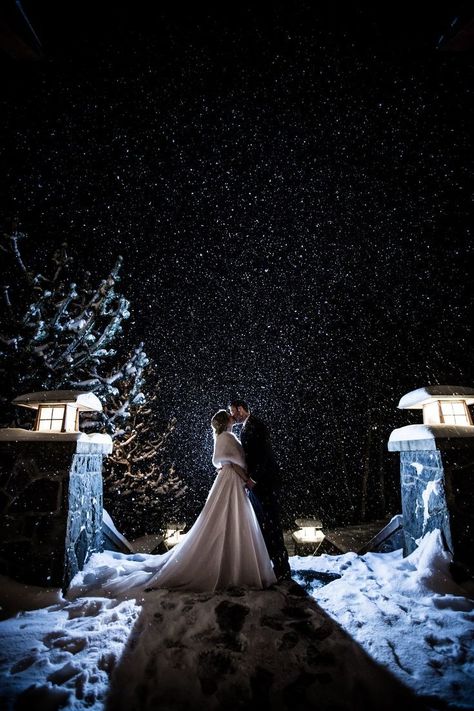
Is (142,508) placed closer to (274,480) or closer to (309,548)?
(309,548)

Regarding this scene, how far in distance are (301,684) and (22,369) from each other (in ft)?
19.8

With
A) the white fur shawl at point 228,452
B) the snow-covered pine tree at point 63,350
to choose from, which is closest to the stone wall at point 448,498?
the white fur shawl at point 228,452

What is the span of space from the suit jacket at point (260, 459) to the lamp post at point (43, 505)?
2.10 metres

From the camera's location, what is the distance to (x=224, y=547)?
3.88 meters

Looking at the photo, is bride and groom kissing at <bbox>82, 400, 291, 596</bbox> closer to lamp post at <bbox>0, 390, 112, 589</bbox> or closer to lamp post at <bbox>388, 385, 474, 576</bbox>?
lamp post at <bbox>0, 390, 112, 589</bbox>

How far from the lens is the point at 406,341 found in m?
12.9

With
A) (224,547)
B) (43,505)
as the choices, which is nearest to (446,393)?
(224,547)

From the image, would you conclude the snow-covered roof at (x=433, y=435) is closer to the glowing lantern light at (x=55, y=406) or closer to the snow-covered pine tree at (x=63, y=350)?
the glowing lantern light at (x=55, y=406)

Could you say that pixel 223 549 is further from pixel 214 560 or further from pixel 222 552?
pixel 214 560

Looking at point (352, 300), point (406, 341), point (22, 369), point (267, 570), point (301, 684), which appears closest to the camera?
point (301, 684)

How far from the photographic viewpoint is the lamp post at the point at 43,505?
342 centimetres

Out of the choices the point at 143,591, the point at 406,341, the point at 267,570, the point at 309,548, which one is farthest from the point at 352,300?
the point at 143,591

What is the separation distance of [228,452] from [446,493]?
100 inches

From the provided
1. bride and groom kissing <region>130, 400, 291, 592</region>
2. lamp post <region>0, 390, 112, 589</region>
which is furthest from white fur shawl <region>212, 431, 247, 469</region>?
lamp post <region>0, 390, 112, 589</region>
